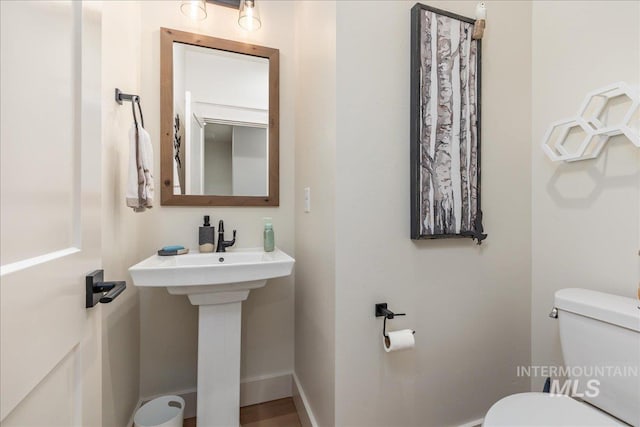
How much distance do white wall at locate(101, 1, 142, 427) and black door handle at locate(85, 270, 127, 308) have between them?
1.52 feet

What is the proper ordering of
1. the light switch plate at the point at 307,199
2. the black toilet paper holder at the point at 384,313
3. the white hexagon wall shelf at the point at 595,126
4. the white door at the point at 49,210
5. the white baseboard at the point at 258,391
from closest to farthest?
the white door at the point at 49,210, the white hexagon wall shelf at the point at 595,126, the black toilet paper holder at the point at 384,313, the light switch plate at the point at 307,199, the white baseboard at the point at 258,391

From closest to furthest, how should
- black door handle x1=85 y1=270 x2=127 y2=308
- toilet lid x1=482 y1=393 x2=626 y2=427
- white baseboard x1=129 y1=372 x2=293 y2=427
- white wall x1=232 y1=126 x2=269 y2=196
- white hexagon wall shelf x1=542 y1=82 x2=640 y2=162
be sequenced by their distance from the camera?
black door handle x1=85 y1=270 x2=127 y2=308 < toilet lid x1=482 y1=393 x2=626 y2=427 < white hexagon wall shelf x1=542 y1=82 x2=640 y2=162 < white baseboard x1=129 y1=372 x2=293 y2=427 < white wall x1=232 y1=126 x2=269 y2=196

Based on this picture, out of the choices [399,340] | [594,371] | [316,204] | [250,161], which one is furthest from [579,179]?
[250,161]

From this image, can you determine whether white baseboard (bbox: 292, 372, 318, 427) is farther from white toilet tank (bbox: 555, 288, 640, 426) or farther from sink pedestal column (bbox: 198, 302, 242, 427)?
white toilet tank (bbox: 555, 288, 640, 426)

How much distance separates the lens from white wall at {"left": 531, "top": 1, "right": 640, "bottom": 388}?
1.11 metres

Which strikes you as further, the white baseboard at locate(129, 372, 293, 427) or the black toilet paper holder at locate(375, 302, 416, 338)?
the white baseboard at locate(129, 372, 293, 427)

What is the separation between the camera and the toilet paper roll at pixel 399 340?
3.61 feet

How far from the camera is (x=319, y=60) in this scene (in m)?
1.32

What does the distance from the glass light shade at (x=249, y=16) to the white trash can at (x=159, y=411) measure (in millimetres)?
2134

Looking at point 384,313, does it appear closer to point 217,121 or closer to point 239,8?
point 217,121

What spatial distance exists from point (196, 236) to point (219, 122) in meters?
0.69

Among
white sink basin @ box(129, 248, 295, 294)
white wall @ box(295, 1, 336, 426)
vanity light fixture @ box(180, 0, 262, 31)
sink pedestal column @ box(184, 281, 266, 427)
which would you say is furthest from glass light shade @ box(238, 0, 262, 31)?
sink pedestal column @ box(184, 281, 266, 427)

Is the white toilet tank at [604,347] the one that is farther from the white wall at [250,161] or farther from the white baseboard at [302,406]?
the white wall at [250,161]

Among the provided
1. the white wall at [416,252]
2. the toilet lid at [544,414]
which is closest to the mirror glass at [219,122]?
the white wall at [416,252]
